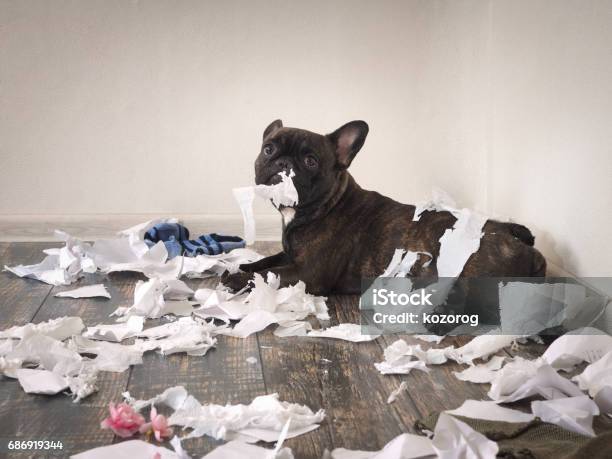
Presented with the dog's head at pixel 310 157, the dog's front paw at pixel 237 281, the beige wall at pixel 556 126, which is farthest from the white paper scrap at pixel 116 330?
the beige wall at pixel 556 126

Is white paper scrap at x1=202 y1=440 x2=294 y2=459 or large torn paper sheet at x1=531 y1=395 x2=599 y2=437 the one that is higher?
white paper scrap at x1=202 y1=440 x2=294 y2=459

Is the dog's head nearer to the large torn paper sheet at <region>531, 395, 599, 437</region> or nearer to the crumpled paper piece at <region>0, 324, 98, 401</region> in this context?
the crumpled paper piece at <region>0, 324, 98, 401</region>

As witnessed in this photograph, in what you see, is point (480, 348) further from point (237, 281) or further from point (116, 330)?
point (116, 330)

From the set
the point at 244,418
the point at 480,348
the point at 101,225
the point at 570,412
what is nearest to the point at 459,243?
the point at 480,348

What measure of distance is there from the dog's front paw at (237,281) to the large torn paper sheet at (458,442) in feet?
4.06

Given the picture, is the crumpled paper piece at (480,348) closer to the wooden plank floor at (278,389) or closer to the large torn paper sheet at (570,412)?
the wooden plank floor at (278,389)

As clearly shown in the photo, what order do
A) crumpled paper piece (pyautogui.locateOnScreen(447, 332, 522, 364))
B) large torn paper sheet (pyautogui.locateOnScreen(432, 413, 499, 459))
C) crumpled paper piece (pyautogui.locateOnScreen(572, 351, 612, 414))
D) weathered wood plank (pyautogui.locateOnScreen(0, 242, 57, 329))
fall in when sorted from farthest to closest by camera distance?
1. weathered wood plank (pyautogui.locateOnScreen(0, 242, 57, 329))
2. crumpled paper piece (pyautogui.locateOnScreen(447, 332, 522, 364))
3. crumpled paper piece (pyautogui.locateOnScreen(572, 351, 612, 414))
4. large torn paper sheet (pyautogui.locateOnScreen(432, 413, 499, 459))

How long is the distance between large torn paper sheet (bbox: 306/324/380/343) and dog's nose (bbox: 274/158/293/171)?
587mm

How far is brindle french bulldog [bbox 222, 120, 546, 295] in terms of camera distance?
8.79 feet

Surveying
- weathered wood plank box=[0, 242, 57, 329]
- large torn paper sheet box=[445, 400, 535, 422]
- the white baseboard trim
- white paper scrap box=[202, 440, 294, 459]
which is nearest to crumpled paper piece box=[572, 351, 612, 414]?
large torn paper sheet box=[445, 400, 535, 422]

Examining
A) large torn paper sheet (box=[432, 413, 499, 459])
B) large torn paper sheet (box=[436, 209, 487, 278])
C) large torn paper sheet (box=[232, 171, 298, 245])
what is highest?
large torn paper sheet (box=[232, 171, 298, 245])

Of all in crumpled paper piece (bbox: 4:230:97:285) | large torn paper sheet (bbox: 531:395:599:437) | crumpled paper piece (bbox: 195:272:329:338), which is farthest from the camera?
crumpled paper piece (bbox: 4:230:97:285)

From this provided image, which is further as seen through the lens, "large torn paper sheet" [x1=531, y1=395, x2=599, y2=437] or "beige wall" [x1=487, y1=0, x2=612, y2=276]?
"beige wall" [x1=487, y1=0, x2=612, y2=276]

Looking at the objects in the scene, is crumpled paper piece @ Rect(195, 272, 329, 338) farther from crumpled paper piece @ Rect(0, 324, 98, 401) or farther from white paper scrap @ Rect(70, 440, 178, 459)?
white paper scrap @ Rect(70, 440, 178, 459)
